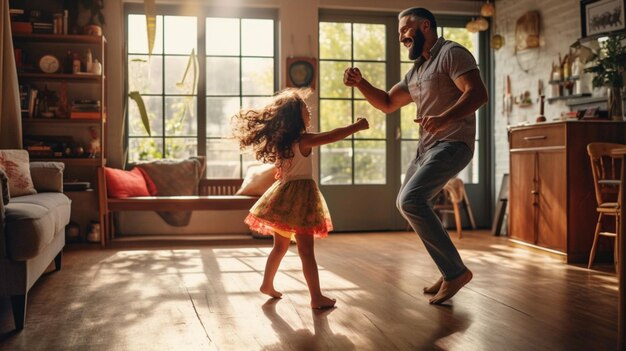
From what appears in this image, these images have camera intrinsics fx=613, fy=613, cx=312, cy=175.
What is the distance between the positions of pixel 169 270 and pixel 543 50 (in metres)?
3.87

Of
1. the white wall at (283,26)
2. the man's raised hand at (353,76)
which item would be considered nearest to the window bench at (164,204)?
the white wall at (283,26)

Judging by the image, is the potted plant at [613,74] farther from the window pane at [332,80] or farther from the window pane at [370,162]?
the window pane at [332,80]

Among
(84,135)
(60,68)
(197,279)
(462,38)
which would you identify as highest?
(462,38)

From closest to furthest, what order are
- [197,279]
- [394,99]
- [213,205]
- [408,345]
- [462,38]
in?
1. [408,345]
2. [394,99]
3. [197,279]
4. [213,205]
5. [462,38]

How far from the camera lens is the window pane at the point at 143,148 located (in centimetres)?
591

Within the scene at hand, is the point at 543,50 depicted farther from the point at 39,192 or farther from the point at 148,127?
the point at 39,192

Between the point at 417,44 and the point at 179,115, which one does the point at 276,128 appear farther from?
the point at 179,115

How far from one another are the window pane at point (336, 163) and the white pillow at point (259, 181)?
89 centimetres

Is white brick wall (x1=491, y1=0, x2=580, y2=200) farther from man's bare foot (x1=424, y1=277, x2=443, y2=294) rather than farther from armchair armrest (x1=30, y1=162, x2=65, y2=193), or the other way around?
armchair armrest (x1=30, y1=162, x2=65, y2=193)

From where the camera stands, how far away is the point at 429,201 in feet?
9.34

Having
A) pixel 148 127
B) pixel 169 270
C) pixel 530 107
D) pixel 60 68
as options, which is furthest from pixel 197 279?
pixel 530 107

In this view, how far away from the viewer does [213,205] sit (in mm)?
5301

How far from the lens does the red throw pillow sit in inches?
207

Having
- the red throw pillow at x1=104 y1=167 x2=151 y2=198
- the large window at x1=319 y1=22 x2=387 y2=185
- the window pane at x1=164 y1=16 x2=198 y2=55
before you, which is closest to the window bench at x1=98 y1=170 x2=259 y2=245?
the red throw pillow at x1=104 y1=167 x2=151 y2=198
